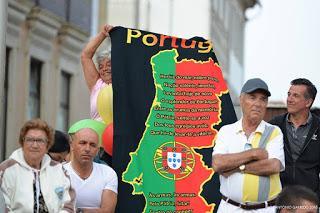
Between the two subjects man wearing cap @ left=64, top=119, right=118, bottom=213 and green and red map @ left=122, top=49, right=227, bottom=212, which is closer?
man wearing cap @ left=64, top=119, right=118, bottom=213

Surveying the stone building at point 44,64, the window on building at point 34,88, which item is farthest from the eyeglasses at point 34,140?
the window on building at point 34,88

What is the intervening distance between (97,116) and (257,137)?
2.20 meters

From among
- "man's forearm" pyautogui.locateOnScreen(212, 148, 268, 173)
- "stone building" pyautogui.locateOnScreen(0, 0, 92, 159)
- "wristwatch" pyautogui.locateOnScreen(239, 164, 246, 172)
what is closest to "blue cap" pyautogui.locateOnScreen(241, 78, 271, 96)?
"man's forearm" pyautogui.locateOnScreen(212, 148, 268, 173)

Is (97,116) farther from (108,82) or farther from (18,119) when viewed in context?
(18,119)

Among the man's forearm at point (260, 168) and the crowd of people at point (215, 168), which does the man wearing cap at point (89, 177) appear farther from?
the man's forearm at point (260, 168)

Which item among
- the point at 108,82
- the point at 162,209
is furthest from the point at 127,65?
the point at 162,209

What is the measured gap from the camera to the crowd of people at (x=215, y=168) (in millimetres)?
10188

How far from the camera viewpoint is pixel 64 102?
34.7 metres

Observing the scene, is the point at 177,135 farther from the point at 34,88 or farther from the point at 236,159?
the point at 34,88

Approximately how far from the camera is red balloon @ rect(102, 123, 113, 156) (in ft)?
39.1

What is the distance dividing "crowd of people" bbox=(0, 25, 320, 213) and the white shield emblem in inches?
36.1

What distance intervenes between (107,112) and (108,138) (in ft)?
1.09

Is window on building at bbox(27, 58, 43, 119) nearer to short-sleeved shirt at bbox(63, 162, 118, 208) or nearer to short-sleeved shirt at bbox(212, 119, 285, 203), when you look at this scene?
short-sleeved shirt at bbox(63, 162, 118, 208)

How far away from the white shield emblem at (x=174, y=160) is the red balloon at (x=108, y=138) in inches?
23.5
